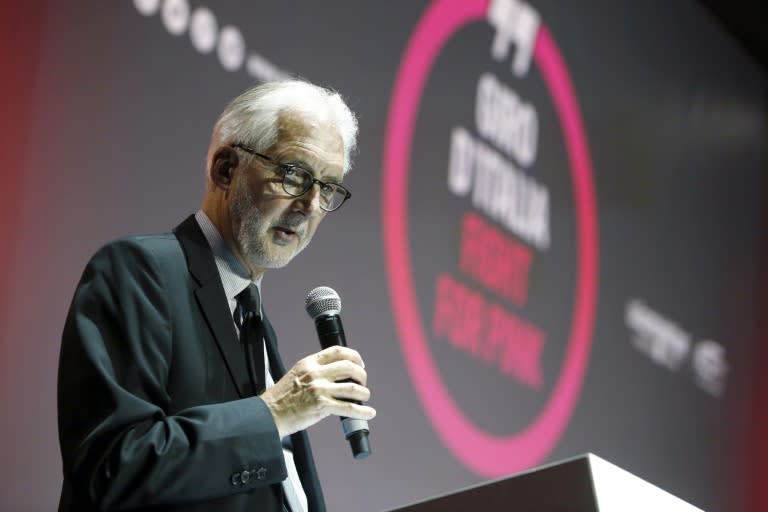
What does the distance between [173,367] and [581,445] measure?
3.29 m

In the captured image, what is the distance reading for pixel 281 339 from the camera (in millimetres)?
3438

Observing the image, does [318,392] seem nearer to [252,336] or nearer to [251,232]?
[252,336]

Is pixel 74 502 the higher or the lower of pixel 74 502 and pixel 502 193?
the lower

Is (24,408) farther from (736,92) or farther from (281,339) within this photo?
(736,92)

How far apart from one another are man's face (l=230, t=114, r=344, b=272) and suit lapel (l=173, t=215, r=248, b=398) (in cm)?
9

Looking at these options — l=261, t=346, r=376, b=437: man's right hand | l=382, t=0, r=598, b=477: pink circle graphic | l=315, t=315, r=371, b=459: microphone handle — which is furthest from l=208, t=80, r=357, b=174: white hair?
l=382, t=0, r=598, b=477: pink circle graphic

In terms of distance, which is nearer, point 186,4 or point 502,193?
point 186,4

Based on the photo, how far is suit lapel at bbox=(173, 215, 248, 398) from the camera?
1899mm

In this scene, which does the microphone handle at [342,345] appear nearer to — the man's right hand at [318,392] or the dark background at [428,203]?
the man's right hand at [318,392]

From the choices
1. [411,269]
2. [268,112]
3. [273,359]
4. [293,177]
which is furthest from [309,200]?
[411,269]

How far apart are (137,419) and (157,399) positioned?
10cm

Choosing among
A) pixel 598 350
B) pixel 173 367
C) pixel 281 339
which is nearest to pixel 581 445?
pixel 598 350

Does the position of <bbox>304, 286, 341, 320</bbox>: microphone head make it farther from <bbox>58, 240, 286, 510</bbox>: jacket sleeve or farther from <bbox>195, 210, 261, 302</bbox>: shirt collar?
<bbox>58, 240, 286, 510</bbox>: jacket sleeve

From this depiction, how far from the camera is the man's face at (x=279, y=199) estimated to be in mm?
2045
